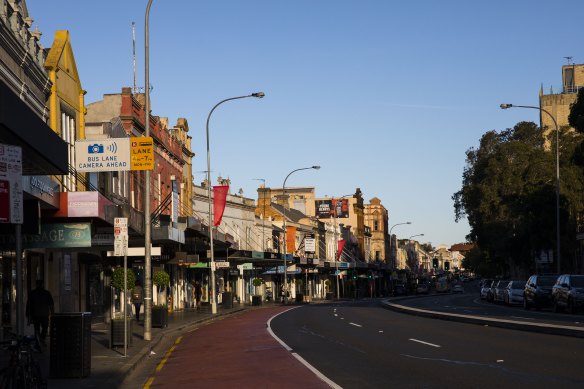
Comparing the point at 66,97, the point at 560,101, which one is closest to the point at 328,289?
the point at 560,101

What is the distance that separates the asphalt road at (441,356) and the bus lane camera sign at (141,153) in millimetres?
6373

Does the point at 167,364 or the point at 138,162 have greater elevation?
the point at 138,162

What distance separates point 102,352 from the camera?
22.5 m

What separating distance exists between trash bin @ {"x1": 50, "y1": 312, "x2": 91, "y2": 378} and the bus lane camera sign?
9553 mm

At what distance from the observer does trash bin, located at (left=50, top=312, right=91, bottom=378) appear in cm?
1645

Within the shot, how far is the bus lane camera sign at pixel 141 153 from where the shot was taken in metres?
25.6

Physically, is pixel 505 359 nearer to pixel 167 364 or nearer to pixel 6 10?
pixel 167 364

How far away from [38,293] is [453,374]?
46.4 ft

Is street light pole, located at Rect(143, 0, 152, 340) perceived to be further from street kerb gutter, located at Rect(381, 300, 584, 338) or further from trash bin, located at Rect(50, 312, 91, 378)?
street kerb gutter, located at Rect(381, 300, 584, 338)

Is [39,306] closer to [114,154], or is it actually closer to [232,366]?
[114,154]

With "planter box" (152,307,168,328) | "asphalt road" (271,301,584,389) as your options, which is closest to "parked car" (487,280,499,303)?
"planter box" (152,307,168,328)

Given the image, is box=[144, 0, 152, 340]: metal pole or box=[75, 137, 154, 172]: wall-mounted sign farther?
box=[144, 0, 152, 340]: metal pole

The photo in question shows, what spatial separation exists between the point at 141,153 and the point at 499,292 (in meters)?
40.4

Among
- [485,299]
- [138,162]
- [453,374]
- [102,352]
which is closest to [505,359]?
[453,374]
